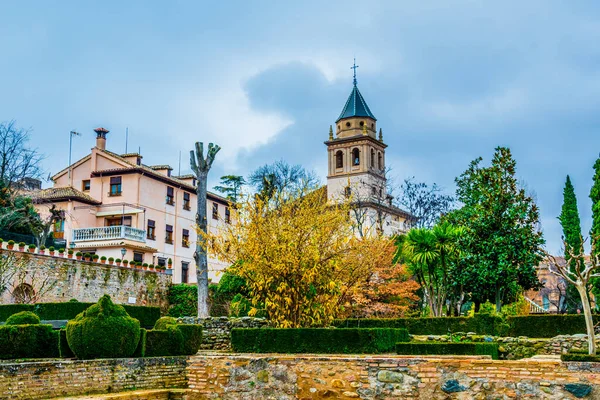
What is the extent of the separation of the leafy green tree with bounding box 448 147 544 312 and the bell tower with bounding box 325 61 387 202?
3472 centimetres

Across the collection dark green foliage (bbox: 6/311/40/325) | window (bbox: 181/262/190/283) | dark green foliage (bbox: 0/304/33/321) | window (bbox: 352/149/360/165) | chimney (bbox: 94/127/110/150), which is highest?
window (bbox: 352/149/360/165)

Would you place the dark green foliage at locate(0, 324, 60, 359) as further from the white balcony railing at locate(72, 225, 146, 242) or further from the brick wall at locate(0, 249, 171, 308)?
the white balcony railing at locate(72, 225, 146, 242)

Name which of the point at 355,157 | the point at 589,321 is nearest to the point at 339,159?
the point at 355,157

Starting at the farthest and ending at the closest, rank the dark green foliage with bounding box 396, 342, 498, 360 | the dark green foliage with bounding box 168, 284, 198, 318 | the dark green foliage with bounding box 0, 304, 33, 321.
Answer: the dark green foliage with bounding box 168, 284, 198, 318 → the dark green foliage with bounding box 0, 304, 33, 321 → the dark green foliage with bounding box 396, 342, 498, 360

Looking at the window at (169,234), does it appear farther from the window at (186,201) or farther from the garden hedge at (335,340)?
the garden hedge at (335,340)

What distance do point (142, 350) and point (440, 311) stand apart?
50.1ft

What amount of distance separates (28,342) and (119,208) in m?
24.8

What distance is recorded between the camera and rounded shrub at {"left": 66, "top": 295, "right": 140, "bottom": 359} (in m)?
15.6

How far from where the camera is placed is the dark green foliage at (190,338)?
18094mm

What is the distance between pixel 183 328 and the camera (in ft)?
59.8

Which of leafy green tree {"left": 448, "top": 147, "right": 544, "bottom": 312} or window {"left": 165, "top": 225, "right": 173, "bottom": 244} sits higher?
window {"left": 165, "top": 225, "right": 173, "bottom": 244}

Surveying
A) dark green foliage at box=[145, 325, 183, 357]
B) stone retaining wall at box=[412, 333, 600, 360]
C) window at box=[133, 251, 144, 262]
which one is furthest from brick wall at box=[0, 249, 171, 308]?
stone retaining wall at box=[412, 333, 600, 360]

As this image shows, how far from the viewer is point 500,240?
25.4 metres

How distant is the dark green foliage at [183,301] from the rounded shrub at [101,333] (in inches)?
695
